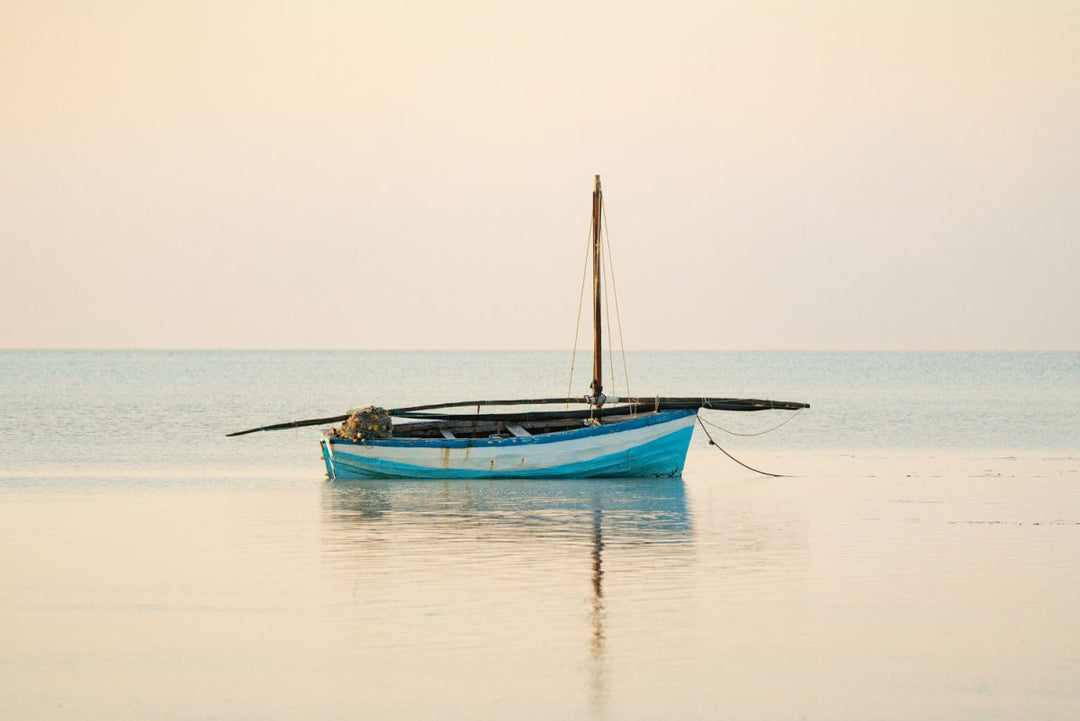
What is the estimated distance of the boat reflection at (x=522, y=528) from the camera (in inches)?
719

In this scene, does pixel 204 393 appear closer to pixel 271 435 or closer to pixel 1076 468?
pixel 271 435

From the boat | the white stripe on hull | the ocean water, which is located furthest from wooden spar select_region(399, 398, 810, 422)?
the ocean water

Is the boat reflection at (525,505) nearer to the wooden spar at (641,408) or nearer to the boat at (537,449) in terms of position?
the boat at (537,449)

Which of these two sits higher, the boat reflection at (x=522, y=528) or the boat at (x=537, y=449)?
the boat at (x=537, y=449)

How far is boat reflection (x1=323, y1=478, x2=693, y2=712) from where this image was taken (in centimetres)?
1827

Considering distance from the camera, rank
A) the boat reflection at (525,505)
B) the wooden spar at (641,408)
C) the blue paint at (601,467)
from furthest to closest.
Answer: the wooden spar at (641,408)
the blue paint at (601,467)
the boat reflection at (525,505)

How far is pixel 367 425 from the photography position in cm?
3184

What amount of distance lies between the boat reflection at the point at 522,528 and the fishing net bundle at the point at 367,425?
103cm

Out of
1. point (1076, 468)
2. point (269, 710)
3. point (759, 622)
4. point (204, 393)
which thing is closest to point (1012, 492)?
point (1076, 468)

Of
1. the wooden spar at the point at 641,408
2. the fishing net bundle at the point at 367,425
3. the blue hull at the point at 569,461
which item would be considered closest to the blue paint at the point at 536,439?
the blue hull at the point at 569,461

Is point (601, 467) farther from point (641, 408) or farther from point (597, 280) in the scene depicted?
point (597, 280)

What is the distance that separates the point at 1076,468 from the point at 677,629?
967 inches

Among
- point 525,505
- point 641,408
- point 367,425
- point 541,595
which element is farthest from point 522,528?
point 641,408

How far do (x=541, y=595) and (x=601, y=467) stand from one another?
1498 centimetres
